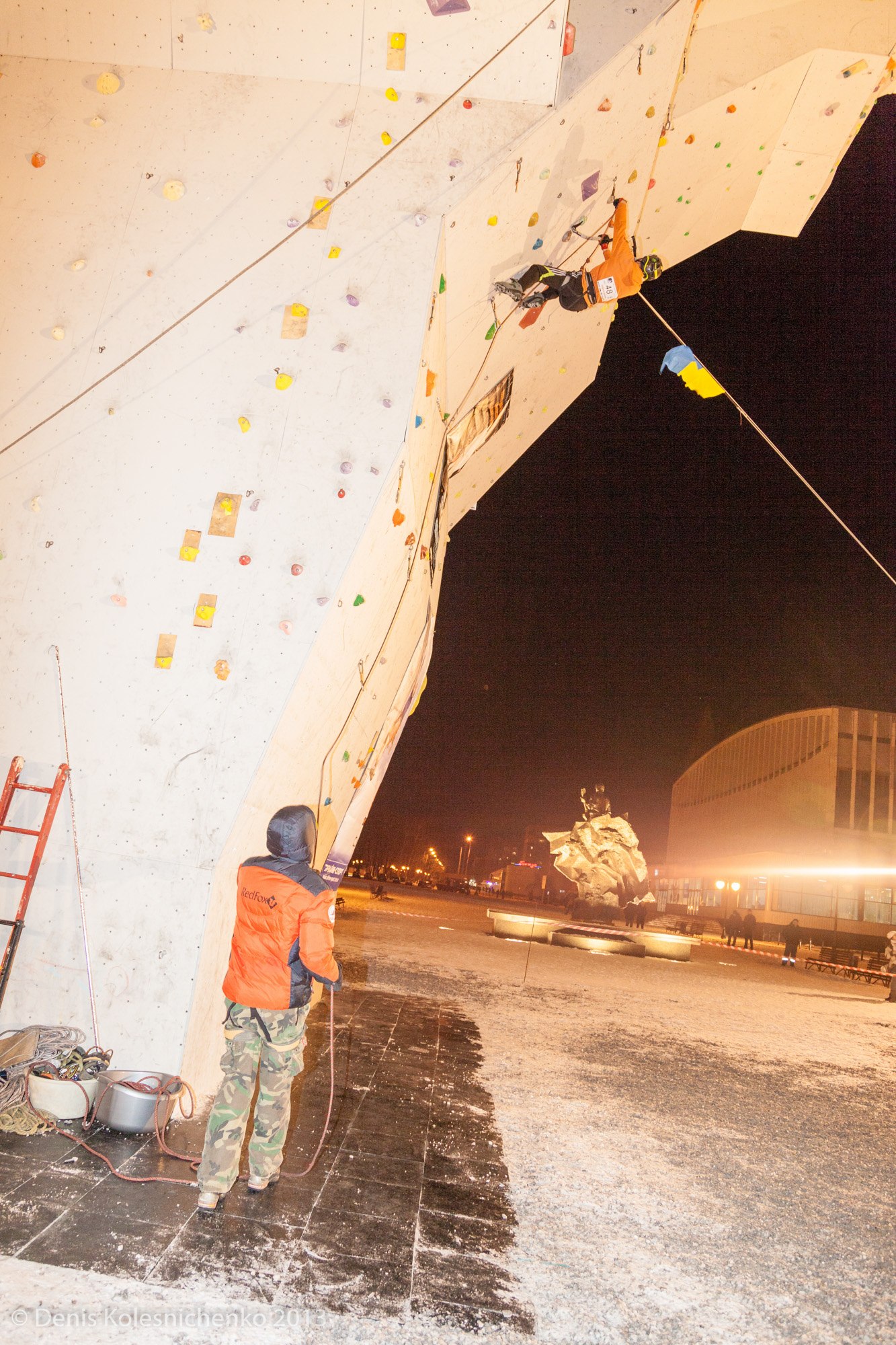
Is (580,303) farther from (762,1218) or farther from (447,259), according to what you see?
(762,1218)

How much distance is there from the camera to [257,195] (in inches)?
194

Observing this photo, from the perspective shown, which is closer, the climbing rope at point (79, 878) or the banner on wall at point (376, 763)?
the climbing rope at point (79, 878)

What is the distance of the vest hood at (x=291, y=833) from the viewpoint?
3488 millimetres

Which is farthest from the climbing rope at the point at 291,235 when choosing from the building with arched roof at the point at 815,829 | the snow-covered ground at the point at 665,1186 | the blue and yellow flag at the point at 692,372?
the building with arched roof at the point at 815,829

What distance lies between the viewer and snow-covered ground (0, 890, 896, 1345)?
8.25ft

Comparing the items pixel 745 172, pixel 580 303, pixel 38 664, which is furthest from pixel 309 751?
pixel 745 172

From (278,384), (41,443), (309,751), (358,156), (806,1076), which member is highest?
(358,156)

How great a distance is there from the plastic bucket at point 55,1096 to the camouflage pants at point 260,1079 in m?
0.87

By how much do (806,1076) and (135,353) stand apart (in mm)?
7468

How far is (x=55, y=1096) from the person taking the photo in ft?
12.3

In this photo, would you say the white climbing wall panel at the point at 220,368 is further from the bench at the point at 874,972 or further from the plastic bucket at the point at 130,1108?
the bench at the point at 874,972

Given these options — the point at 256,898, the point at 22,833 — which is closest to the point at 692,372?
the point at 256,898

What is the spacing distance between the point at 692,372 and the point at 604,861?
53.1 ft

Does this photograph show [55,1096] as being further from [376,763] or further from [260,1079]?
[376,763]
